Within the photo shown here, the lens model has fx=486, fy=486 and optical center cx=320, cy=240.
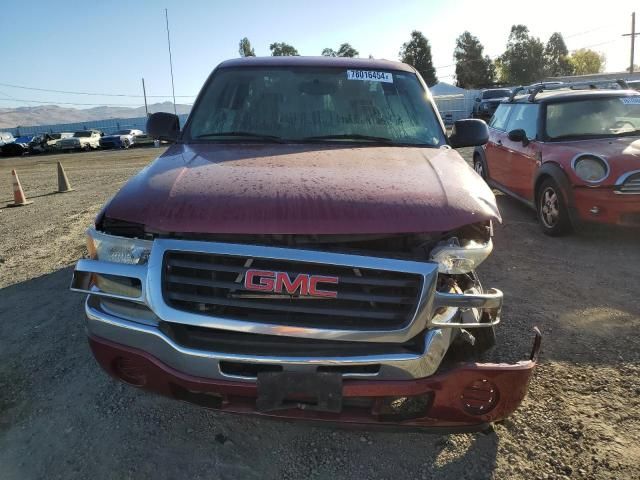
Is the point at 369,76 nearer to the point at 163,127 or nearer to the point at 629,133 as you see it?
the point at 163,127

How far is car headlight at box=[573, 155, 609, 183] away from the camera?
5.17m

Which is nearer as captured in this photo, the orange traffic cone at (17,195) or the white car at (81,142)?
the orange traffic cone at (17,195)

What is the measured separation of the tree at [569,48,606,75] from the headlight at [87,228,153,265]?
297 ft

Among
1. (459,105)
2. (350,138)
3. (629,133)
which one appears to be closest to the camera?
(350,138)

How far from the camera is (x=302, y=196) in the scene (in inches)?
80.1

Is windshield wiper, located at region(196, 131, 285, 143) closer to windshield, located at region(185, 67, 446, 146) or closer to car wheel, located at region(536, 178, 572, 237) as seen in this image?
windshield, located at region(185, 67, 446, 146)

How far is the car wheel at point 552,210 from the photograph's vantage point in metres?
5.52

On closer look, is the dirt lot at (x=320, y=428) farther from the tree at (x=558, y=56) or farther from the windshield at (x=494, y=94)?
the tree at (x=558, y=56)

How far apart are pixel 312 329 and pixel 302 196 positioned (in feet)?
1.81

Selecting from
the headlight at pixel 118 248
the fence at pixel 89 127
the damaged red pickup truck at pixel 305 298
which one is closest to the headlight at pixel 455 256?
the damaged red pickup truck at pixel 305 298

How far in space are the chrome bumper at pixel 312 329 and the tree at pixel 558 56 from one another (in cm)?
7938

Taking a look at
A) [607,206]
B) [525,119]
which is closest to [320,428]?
[607,206]

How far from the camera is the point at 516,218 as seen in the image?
6.83m

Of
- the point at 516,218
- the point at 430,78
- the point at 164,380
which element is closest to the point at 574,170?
the point at 516,218
